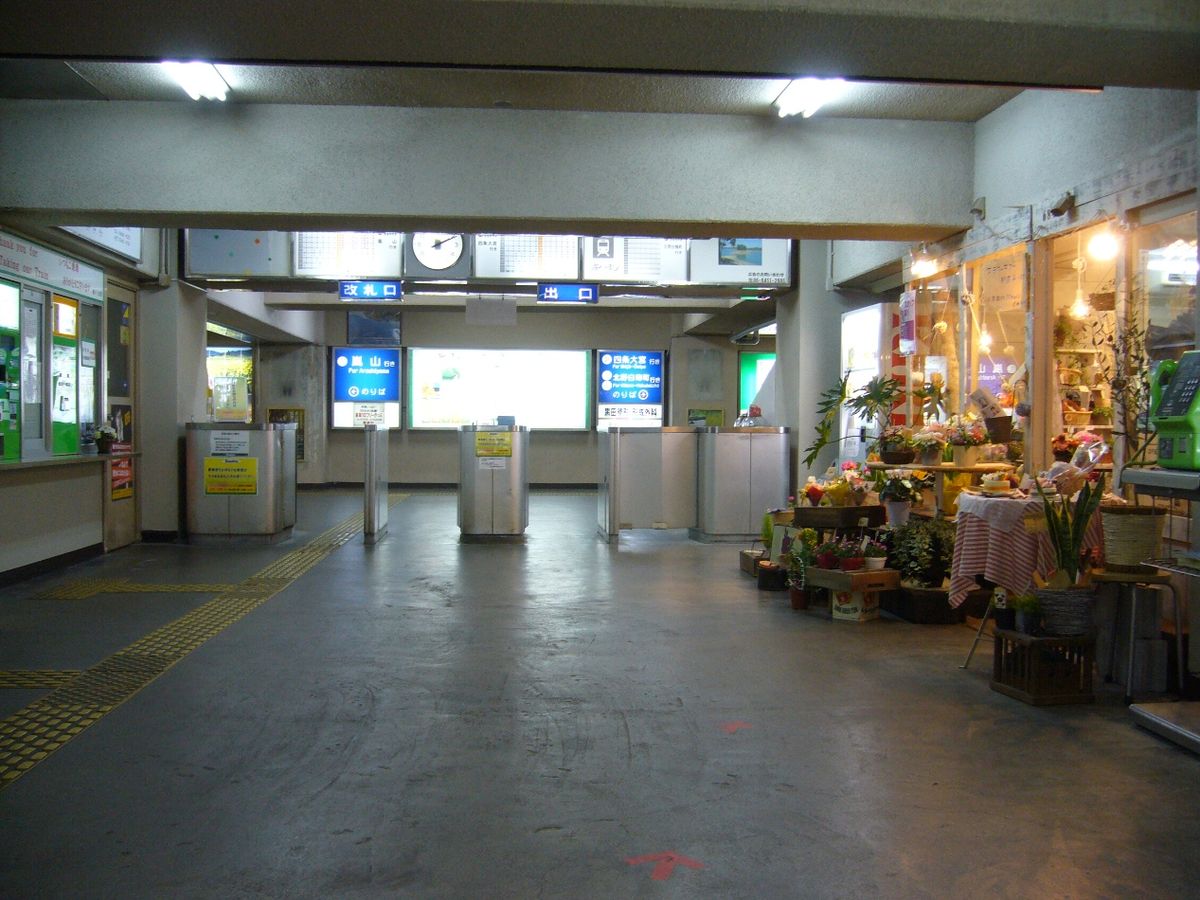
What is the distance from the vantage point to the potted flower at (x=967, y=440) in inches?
230

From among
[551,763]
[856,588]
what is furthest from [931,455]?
[551,763]

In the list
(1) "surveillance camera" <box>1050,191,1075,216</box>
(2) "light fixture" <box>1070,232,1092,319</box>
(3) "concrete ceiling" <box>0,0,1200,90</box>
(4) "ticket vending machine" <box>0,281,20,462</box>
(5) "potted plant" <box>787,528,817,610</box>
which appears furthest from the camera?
(4) "ticket vending machine" <box>0,281,20,462</box>

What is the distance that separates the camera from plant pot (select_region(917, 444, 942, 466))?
603cm

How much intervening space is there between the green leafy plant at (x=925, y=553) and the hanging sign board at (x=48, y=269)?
21.8 feet

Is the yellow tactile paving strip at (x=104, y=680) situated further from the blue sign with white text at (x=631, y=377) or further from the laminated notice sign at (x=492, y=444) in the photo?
the blue sign with white text at (x=631, y=377)

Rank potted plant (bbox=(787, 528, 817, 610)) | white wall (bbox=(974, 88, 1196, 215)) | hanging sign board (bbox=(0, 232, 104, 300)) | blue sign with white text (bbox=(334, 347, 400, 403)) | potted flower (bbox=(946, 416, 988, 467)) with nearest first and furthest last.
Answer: white wall (bbox=(974, 88, 1196, 215)), potted flower (bbox=(946, 416, 988, 467)), potted plant (bbox=(787, 528, 817, 610)), hanging sign board (bbox=(0, 232, 104, 300)), blue sign with white text (bbox=(334, 347, 400, 403))

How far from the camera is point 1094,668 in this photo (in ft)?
15.5

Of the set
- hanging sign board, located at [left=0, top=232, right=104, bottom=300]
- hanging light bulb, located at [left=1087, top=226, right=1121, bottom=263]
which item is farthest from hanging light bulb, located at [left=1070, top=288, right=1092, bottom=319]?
hanging sign board, located at [left=0, top=232, right=104, bottom=300]

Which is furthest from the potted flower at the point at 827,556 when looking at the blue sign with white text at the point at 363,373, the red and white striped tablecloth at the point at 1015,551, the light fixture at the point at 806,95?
the blue sign with white text at the point at 363,373

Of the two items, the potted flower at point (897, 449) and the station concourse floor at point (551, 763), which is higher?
the potted flower at point (897, 449)

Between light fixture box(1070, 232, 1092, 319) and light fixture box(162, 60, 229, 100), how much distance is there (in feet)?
18.3

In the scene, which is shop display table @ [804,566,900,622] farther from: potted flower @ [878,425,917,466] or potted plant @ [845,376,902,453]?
potted plant @ [845,376,902,453]

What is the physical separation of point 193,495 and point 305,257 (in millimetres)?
2676

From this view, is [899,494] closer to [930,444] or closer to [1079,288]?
[930,444]
